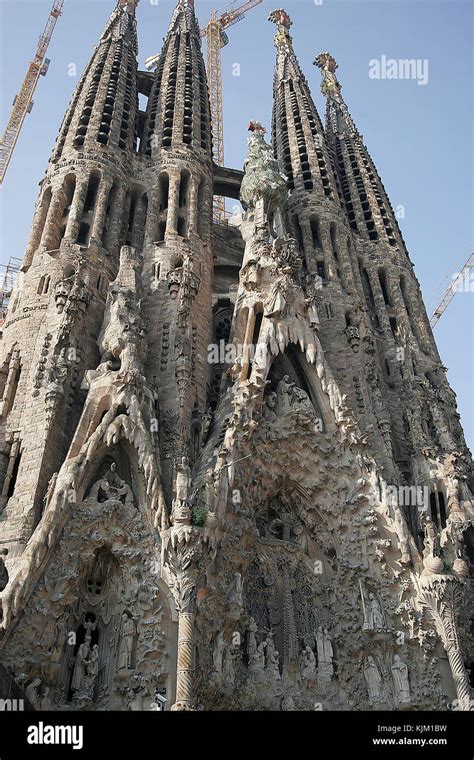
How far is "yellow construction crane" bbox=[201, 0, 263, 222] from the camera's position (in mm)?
45062

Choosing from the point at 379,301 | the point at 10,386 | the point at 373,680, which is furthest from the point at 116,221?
the point at 373,680

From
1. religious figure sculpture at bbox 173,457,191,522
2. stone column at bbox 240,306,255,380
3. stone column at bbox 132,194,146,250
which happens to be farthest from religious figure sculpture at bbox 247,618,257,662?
stone column at bbox 132,194,146,250

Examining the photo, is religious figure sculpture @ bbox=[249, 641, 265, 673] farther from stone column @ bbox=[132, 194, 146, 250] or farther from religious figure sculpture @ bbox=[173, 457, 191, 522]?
stone column @ bbox=[132, 194, 146, 250]

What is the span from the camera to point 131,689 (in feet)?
47.8

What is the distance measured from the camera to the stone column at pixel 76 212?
22750 mm

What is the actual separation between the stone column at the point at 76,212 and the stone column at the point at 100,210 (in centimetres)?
48

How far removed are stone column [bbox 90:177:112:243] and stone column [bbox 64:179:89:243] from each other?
18.8 inches

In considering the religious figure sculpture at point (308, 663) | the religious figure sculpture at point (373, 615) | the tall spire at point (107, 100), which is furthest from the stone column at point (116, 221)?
the religious figure sculpture at point (308, 663)

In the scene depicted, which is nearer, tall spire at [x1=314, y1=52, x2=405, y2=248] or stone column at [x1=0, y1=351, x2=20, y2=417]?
stone column at [x1=0, y1=351, x2=20, y2=417]

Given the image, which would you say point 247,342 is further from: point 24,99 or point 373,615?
point 24,99

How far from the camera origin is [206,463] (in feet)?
59.6

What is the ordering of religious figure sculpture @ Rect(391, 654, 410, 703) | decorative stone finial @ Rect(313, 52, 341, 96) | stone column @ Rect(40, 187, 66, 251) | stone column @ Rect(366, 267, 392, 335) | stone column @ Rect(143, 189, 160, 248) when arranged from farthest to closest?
decorative stone finial @ Rect(313, 52, 341, 96) < stone column @ Rect(366, 267, 392, 335) < stone column @ Rect(143, 189, 160, 248) < stone column @ Rect(40, 187, 66, 251) < religious figure sculpture @ Rect(391, 654, 410, 703)

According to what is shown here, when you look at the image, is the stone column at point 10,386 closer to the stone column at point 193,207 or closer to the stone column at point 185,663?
the stone column at point 185,663
